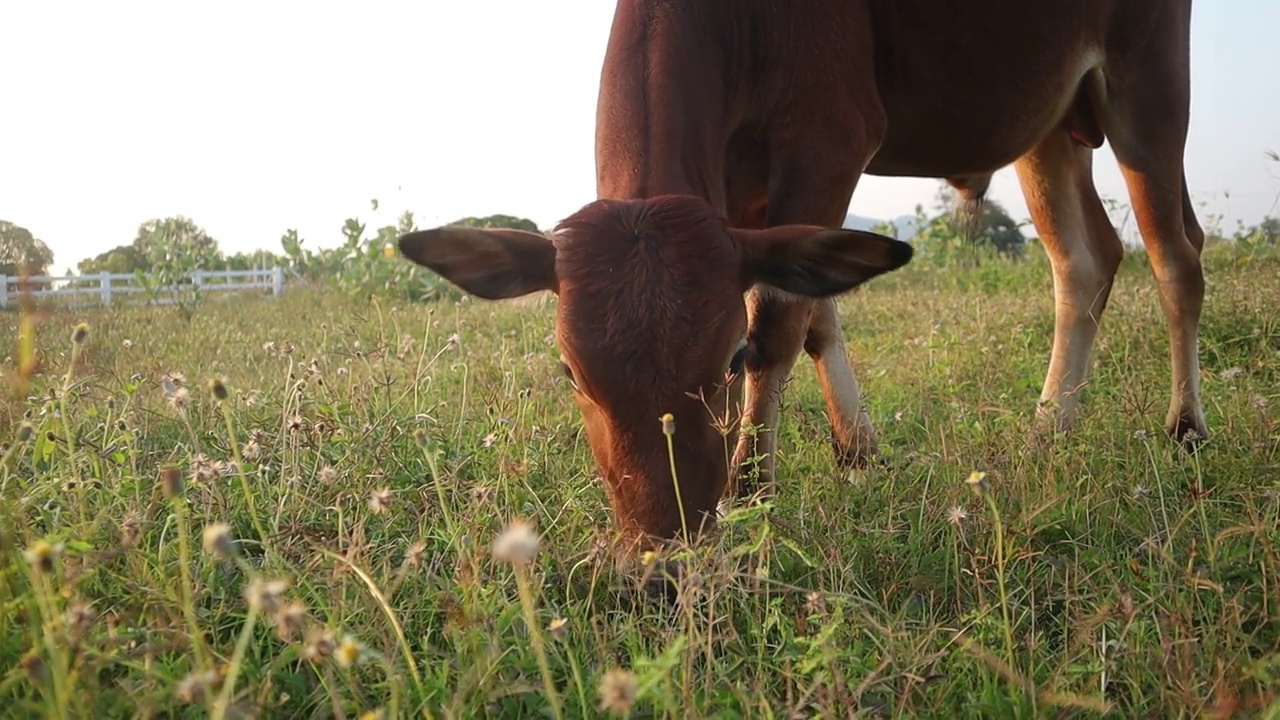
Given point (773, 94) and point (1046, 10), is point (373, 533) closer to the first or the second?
point (773, 94)

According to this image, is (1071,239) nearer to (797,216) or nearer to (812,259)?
(797,216)

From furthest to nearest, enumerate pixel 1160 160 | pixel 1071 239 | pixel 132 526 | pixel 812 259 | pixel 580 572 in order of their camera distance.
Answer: pixel 1071 239
pixel 1160 160
pixel 812 259
pixel 580 572
pixel 132 526

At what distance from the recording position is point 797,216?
10.0ft

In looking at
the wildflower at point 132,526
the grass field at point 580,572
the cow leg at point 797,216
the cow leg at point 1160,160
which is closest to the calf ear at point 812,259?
the cow leg at point 797,216

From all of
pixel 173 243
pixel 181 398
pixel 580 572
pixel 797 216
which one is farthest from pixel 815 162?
pixel 173 243

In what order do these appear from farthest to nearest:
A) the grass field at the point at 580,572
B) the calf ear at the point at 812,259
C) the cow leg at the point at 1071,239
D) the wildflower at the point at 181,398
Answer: the cow leg at the point at 1071,239
the calf ear at the point at 812,259
the wildflower at the point at 181,398
the grass field at the point at 580,572

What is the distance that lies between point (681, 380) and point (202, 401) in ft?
7.71

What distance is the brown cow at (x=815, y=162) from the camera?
2160 millimetres

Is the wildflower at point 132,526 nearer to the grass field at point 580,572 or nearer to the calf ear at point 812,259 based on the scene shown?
the grass field at point 580,572

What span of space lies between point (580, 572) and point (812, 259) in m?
1.05

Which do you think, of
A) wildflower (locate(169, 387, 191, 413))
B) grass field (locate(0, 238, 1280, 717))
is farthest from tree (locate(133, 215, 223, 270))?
wildflower (locate(169, 387, 191, 413))

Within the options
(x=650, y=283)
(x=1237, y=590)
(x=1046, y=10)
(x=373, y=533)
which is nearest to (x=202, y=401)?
(x=373, y=533)

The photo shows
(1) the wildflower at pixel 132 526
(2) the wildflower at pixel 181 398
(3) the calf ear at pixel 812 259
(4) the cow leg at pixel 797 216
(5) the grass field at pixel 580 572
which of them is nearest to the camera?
(5) the grass field at pixel 580 572

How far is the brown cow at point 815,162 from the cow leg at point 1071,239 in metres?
0.01
